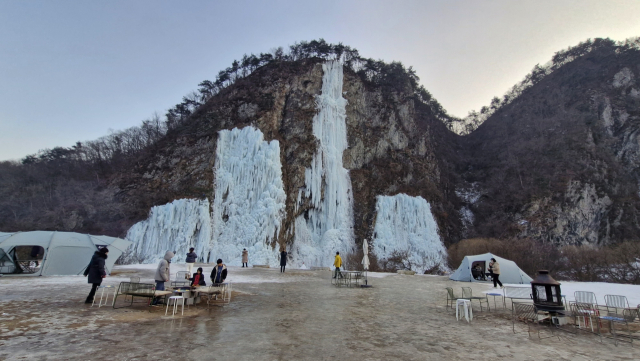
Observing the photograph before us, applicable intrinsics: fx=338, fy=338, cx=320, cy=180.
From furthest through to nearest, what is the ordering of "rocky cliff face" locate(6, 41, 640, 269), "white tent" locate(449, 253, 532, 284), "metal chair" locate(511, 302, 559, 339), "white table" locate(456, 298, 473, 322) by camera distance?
1. "rocky cliff face" locate(6, 41, 640, 269)
2. "white tent" locate(449, 253, 532, 284)
3. "white table" locate(456, 298, 473, 322)
4. "metal chair" locate(511, 302, 559, 339)

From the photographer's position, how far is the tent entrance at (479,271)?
1788 centimetres

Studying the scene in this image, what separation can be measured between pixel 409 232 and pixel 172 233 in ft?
69.5

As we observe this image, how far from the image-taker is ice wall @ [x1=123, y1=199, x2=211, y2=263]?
1022 inches

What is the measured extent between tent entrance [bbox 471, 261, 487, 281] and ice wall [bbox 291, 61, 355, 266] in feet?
44.5

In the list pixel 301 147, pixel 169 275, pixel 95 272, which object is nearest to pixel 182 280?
pixel 169 275

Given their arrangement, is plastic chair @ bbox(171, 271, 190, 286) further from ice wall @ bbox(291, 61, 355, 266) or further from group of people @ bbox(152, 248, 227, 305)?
ice wall @ bbox(291, 61, 355, 266)

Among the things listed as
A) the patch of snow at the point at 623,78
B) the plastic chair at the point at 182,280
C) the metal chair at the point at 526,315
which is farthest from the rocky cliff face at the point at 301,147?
the patch of snow at the point at 623,78

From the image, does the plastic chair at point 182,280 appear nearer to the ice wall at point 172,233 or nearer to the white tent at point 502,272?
the white tent at point 502,272

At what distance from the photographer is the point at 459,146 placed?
50.9m

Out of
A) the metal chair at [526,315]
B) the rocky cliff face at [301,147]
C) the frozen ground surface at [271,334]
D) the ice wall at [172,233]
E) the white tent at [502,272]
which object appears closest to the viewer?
the frozen ground surface at [271,334]

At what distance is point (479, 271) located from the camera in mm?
18391

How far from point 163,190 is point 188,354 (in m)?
28.4

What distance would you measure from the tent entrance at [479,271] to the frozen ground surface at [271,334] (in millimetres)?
10430

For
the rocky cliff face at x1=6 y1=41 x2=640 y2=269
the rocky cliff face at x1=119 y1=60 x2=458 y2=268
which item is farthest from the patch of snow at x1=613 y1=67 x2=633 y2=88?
the rocky cliff face at x1=119 y1=60 x2=458 y2=268
